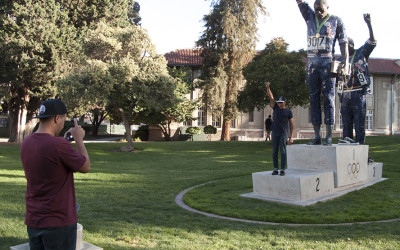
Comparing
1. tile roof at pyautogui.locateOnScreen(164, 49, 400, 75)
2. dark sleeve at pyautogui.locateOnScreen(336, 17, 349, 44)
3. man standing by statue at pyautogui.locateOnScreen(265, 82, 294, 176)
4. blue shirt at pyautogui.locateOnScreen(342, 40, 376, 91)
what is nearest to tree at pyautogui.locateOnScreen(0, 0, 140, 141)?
tile roof at pyautogui.locateOnScreen(164, 49, 400, 75)

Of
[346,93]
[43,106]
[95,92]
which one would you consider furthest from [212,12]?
[43,106]

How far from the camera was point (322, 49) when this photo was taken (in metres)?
9.03

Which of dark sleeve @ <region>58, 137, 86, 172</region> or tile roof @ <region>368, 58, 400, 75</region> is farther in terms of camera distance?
tile roof @ <region>368, 58, 400, 75</region>

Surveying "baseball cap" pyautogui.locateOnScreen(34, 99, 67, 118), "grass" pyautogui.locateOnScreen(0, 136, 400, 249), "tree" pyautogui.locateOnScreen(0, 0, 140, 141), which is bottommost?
"grass" pyautogui.locateOnScreen(0, 136, 400, 249)

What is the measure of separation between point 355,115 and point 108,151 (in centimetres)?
1420

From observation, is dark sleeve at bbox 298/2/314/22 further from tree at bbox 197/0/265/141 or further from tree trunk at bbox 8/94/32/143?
tree trunk at bbox 8/94/32/143

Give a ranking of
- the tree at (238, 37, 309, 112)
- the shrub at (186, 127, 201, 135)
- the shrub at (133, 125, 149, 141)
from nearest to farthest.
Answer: the tree at (238, 37, 309, 112)
the shrub at (186, 127, 201, 135)
the shrub at (133, 125, 149, 141)

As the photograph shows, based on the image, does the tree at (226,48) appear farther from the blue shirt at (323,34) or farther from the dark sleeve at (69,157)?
the dark sleeve at (69,157)

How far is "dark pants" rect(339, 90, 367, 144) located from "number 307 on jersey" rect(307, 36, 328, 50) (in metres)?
3.43

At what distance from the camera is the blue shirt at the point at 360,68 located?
37.7 feet

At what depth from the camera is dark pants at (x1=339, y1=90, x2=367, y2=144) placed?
11.7 meters

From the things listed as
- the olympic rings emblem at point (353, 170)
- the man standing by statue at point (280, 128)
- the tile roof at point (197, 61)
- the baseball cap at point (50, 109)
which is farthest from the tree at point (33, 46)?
the baseball cap at point (50, 109)

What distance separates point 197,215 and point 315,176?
2.86m

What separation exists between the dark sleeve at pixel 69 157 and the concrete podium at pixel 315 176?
561 cm
